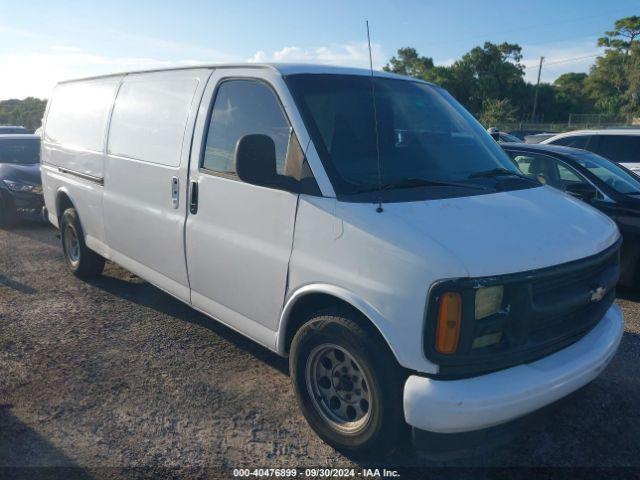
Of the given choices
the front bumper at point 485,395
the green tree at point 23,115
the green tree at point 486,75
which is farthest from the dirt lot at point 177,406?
the green tree at point 486,75

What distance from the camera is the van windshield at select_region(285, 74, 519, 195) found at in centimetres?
325

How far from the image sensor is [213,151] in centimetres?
390

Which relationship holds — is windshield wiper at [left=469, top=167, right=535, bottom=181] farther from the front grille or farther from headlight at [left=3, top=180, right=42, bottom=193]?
headlight at [left=3, top=180, right=42, bottom=193]

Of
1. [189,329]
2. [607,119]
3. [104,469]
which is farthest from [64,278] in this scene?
[607,119]

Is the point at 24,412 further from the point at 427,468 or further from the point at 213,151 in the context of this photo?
the point at 427,468

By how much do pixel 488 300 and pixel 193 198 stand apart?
225 centimetres

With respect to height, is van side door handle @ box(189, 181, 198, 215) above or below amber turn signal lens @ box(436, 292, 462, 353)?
above

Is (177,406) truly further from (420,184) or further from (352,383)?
(420,184)

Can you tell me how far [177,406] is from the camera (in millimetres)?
3664

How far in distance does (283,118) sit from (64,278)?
4172 millimetres

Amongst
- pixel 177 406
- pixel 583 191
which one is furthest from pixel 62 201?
pixel 583 191

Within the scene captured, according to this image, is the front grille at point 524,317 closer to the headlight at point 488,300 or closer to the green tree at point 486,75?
the headlight at point 488,300

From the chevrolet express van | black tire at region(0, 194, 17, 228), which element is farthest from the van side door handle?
black tire at region(0, 194, 17, 228)

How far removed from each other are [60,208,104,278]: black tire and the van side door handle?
98.6 inches
